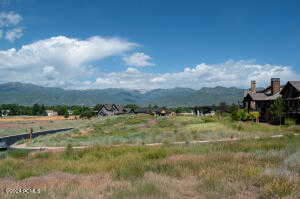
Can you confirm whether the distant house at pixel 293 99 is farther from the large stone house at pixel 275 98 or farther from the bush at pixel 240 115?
the bush at pixel 240 115

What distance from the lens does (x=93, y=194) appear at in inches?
300

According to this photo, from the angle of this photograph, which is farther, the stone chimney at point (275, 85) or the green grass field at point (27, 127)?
the green grass field at point (27, 127)

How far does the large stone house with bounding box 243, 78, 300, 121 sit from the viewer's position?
45.7 meters

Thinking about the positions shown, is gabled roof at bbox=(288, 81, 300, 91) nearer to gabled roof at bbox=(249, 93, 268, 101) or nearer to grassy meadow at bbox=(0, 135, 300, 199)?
gabled roof at bbox=(249, 93, 268, 101)

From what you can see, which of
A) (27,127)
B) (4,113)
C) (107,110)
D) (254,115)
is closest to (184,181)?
(254,115)

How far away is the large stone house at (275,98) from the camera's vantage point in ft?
150

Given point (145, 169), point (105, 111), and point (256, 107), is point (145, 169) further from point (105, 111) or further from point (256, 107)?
point (105, 111)

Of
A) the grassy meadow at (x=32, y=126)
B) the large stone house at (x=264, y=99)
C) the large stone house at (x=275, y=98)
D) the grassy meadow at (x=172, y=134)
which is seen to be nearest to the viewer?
the grassy meadow at (x=172, y=134)

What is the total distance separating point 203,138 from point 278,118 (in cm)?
2189

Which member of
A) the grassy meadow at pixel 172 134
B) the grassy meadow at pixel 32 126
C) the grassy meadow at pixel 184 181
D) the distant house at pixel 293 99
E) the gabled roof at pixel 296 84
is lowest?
the grassy meadow at pixel 32 126

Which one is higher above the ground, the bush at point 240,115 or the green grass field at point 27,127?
the bush at point 240,115

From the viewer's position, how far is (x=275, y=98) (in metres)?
51.7

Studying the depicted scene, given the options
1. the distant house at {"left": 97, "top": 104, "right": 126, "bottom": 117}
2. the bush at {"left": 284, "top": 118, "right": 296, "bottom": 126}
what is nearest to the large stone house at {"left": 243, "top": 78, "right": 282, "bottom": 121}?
the bush at {"left": 284, "top": 118, "right": 296, "bottom": 126}

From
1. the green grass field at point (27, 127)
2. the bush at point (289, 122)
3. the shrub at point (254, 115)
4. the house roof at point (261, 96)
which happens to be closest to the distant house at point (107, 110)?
the green grass field at point (27, 127)
